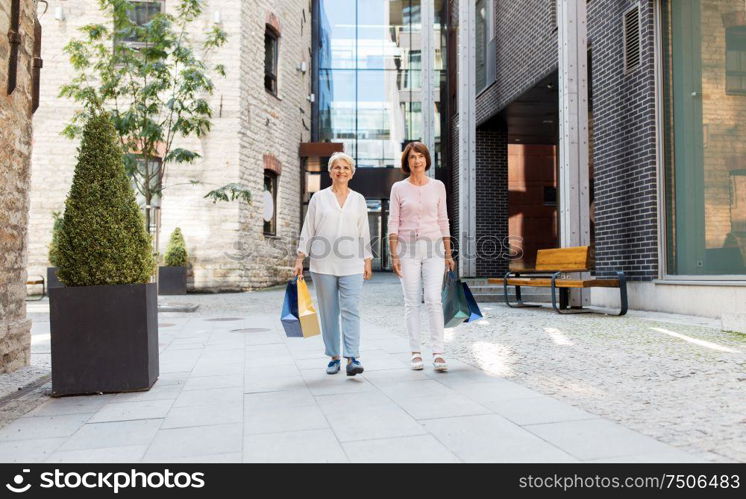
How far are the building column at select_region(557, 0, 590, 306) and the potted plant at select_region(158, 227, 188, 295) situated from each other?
27.5 feet

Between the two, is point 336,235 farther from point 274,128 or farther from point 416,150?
point 274,128

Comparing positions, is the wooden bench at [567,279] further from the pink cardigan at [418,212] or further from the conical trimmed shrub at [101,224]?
the conical trimmed shrub at [101,224]

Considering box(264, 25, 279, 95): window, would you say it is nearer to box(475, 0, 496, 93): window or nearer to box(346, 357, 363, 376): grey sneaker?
box(475, 0, 496, 93): window

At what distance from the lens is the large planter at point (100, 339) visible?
3920 millimetres

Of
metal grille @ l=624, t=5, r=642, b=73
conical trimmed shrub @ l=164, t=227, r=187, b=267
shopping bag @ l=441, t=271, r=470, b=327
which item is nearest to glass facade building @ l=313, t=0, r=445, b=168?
conical trimmed shrub @ l=164, t=227, r=187, b=267

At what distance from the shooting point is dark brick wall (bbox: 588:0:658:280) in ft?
26.9

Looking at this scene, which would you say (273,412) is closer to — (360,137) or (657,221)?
(657,221)

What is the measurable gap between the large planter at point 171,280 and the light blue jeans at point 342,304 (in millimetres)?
9688

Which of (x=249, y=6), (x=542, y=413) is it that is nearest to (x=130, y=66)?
(x=249, y=6)

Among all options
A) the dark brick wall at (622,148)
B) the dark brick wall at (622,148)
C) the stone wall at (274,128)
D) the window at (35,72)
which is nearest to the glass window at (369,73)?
the stone wall at (274,128)

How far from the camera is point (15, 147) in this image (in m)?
4.84

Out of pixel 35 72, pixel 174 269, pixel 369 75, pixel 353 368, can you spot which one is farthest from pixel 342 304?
pixel 369 75

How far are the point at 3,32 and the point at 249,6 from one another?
35.9 feet

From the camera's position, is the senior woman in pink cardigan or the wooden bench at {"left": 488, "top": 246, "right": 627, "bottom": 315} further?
the wooden bench at {"left": 488, "top": 246, "right": 627, "bottom": 315}
